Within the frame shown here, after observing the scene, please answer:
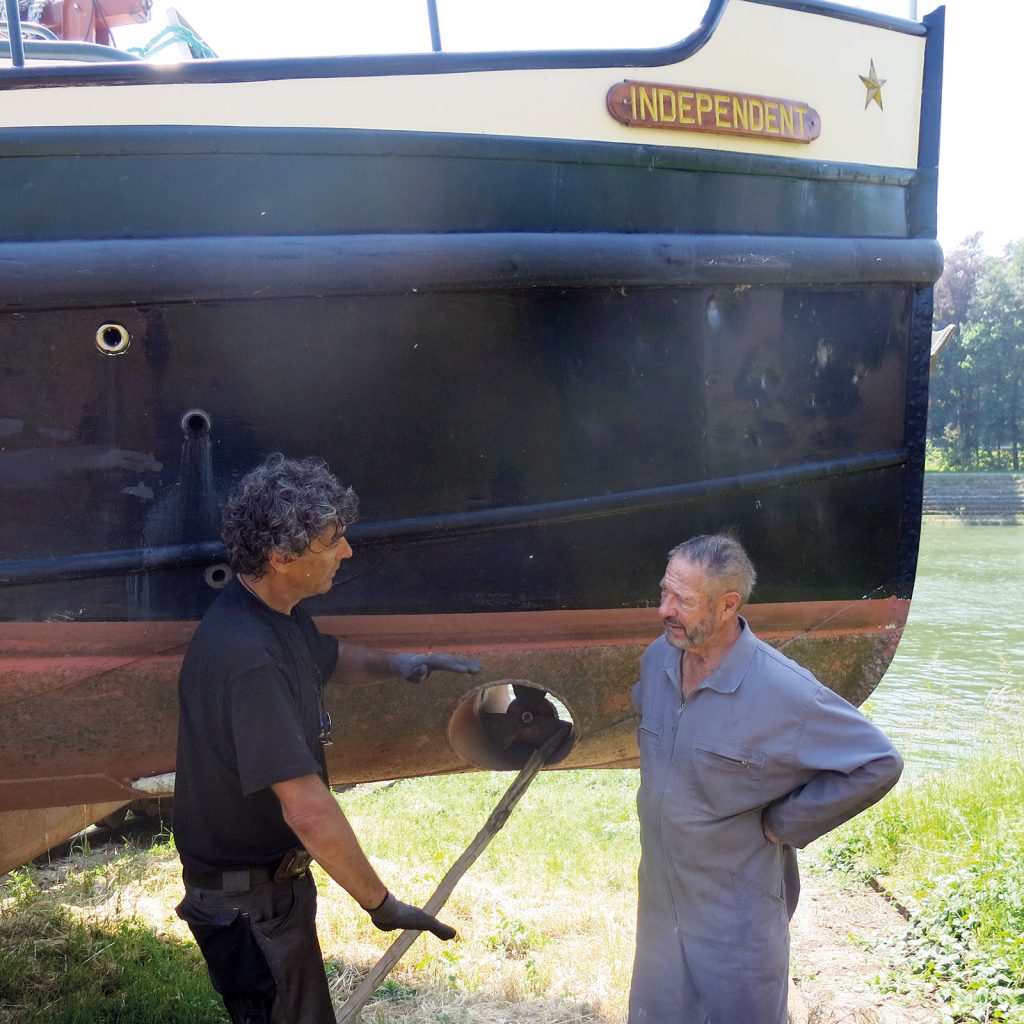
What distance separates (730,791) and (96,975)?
2338mm

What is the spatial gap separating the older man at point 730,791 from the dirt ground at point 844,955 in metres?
1.25

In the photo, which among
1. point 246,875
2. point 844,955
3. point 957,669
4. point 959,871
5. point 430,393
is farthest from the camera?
point 957,669

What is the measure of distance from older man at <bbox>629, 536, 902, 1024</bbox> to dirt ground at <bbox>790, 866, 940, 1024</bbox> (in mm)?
1254

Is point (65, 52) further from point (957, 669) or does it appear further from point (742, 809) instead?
point (957, 669)

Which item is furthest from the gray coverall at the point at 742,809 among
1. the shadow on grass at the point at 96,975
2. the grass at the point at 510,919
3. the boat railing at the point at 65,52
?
the boat railing at the point at 65,52

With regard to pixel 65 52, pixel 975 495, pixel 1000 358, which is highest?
pixel 1000 358

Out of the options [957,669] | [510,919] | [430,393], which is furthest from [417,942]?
[957,669]

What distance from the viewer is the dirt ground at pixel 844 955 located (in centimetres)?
325

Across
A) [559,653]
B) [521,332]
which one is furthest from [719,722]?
[521,332]

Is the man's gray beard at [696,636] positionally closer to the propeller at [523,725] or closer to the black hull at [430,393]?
the black hull at [430,393]

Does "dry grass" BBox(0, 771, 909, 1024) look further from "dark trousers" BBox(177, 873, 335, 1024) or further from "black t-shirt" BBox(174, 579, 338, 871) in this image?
"black t-shirt" BBox(174, 579, 338, 871)

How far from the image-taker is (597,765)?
299 centimetres

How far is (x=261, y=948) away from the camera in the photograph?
202 cm

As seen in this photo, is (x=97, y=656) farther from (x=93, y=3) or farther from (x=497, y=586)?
(x=93, y=3)
